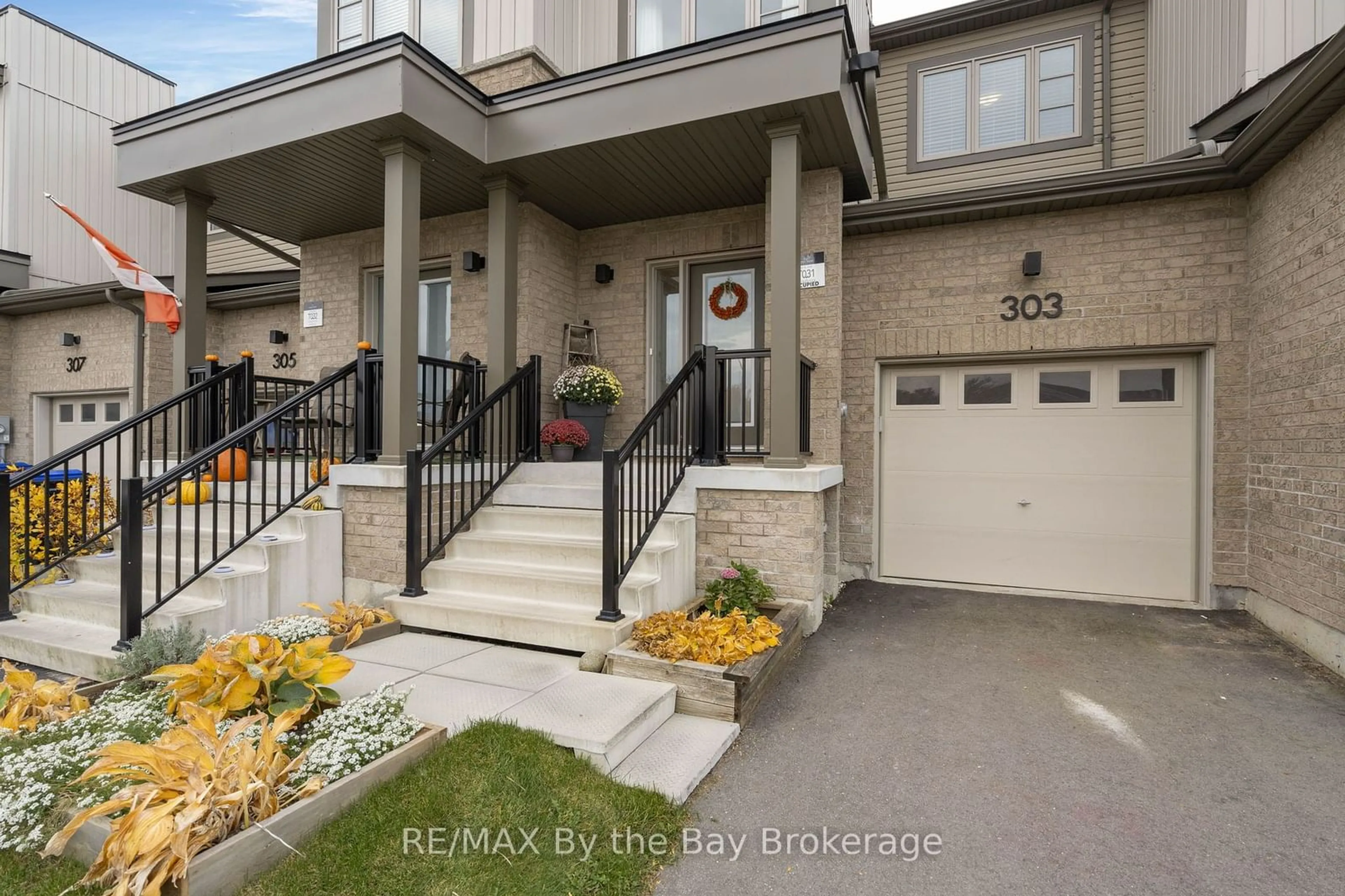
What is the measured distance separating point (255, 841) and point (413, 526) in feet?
7.92

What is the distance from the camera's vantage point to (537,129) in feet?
16.3

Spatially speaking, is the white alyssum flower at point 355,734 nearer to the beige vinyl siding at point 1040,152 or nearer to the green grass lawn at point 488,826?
the green grass lawn at point 488,826

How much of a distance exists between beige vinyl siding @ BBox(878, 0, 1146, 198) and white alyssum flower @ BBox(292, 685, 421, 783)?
700cm

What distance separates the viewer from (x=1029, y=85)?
285 inches

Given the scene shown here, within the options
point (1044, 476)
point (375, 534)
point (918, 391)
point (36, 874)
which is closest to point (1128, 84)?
point (918, 391)

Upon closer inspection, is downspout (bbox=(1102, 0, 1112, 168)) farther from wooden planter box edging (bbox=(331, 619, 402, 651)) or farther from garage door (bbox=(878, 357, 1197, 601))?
wooden planter box edging (bbox=(331, 619, 402, 651))

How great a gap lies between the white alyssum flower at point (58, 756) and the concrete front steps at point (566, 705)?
28.8 inches

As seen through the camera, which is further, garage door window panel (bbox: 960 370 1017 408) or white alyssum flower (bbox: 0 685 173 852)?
garage door window panel (bbox: 960 370 1017 408)

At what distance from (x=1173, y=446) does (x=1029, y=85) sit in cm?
436

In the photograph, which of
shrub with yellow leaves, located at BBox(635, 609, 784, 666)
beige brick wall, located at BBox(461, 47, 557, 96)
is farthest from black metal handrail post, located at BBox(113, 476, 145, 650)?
beige brick wall, located at BBox(461, 47, 557, 96)

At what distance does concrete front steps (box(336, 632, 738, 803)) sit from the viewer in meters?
2.62

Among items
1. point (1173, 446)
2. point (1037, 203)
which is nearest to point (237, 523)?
point (1037, 203)

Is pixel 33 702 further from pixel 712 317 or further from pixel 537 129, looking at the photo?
pixel 712 317

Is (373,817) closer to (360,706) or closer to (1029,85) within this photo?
(360,706)
